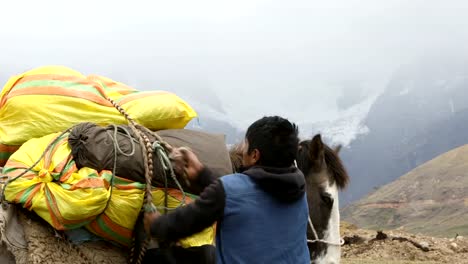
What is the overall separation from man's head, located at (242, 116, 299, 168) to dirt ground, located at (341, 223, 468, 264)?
1002 cm

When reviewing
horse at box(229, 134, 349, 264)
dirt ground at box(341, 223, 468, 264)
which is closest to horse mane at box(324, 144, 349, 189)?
horse at box(229, 134, 349, 264)

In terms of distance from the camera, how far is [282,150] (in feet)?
8.27

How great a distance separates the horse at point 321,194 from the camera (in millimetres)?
3846

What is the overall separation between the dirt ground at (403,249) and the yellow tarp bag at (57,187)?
9.93 m

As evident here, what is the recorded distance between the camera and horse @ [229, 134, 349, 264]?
3.85 meters

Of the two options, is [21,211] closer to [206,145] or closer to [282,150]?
[206,145]

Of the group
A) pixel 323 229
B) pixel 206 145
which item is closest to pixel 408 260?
pixel 323 229

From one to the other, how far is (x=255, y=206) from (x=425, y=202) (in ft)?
234

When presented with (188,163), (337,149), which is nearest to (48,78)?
(188,163)

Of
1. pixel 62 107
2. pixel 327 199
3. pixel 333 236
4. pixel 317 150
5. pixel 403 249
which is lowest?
pixel 403 249

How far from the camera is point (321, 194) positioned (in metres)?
3.96

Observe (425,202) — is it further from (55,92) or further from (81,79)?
(55,92)

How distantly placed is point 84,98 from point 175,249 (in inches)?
44.3

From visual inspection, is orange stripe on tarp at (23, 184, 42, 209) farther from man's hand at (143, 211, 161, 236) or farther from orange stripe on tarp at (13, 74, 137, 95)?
orange stripe on tarp at (13, 74, 137, 95)
